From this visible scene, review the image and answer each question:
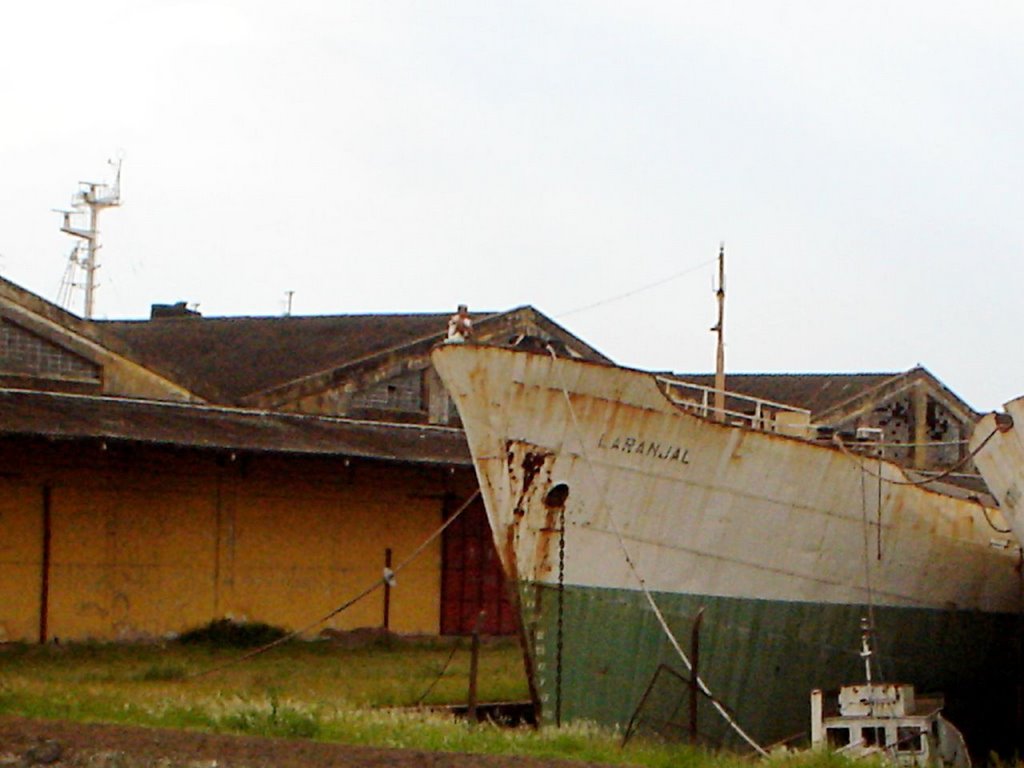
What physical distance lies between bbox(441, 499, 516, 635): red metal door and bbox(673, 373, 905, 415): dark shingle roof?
7173 millimetres

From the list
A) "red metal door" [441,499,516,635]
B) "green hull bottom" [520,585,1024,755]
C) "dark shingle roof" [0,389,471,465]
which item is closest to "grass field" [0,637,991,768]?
"red metal door" [441,499,516,635]

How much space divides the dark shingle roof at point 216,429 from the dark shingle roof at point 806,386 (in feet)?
28.2

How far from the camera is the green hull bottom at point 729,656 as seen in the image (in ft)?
53.5

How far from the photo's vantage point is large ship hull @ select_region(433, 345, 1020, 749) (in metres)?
16.4

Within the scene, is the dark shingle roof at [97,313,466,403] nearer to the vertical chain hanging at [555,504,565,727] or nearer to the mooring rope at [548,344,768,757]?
the mooring rope at [548,344,768,757]

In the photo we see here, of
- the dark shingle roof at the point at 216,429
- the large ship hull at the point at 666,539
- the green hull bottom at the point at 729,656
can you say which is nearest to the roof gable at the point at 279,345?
the dark shingle roof at the point at 216,429

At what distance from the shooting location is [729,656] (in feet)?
56.9

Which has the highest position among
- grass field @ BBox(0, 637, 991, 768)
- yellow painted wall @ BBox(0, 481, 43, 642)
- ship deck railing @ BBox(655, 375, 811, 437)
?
ship deck railing @ BBox(655, 375, 811, 437)

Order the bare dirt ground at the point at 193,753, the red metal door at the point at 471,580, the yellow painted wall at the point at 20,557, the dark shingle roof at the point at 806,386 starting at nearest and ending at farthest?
the bare dirt ground at the point at 193,753, the yellow painted wall at the point at 20,557, the red metal door at the point at 471,580, the dark shingle roof at the point at 806,386

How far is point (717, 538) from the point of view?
17219mm

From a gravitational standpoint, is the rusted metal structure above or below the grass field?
above

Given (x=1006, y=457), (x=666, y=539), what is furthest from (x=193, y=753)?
(x=1006, y=457)

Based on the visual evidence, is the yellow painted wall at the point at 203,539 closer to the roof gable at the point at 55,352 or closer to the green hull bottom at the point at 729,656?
the roof gable at the point at 55,352

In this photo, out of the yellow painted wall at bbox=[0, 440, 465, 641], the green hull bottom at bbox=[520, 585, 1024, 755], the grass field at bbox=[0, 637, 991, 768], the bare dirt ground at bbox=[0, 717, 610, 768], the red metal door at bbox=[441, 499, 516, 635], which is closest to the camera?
the bare dirt ground at bbox=[0, 717, 610, 768]
